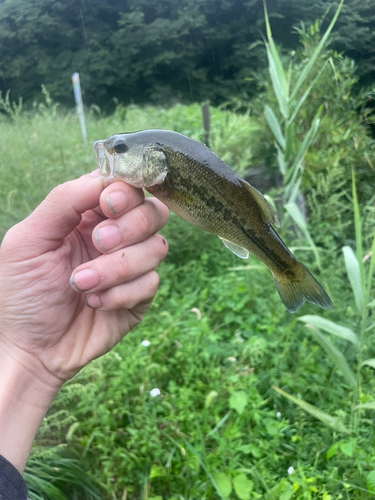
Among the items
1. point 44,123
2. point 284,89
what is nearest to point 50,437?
point 284,89

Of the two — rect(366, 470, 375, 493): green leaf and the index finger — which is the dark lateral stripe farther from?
rect(366, 470, 375, 493): green leaf

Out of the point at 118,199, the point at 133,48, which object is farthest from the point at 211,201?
the point at 133,48

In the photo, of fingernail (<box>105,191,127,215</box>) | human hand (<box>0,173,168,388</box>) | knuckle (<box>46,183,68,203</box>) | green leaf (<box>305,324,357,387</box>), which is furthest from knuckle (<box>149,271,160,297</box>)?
green leaf (<box>305,324,357,387</box>)

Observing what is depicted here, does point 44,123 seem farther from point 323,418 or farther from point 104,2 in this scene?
point 104,2

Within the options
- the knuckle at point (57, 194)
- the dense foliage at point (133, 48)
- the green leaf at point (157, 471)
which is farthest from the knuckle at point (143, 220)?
the dense foliage at point (133, 48)

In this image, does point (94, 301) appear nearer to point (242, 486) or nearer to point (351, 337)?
point (242, 486)

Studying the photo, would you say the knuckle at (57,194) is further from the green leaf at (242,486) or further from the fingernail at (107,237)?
the green leaf at (242,486)
